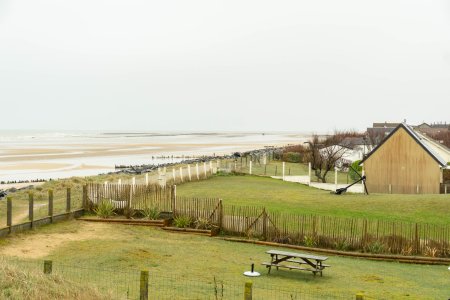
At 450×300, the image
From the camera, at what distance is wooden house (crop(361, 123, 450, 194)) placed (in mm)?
34781

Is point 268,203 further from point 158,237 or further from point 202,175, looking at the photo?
point 202,175

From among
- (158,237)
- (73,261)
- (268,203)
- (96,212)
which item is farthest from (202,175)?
(73,261)

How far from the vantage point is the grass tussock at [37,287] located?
10.2m

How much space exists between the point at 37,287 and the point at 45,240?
33.8 ft

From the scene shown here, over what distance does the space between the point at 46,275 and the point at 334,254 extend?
461 inches

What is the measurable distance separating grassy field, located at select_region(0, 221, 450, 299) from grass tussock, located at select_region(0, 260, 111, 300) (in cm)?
197

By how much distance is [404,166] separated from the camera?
36.0 meters

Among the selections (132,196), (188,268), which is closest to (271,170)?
(132,196)

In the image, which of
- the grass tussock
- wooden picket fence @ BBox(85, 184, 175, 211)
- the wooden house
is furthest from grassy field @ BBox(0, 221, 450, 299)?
the wooden house

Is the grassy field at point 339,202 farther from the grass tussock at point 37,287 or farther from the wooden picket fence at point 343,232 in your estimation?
the grass tussock at point 37,287

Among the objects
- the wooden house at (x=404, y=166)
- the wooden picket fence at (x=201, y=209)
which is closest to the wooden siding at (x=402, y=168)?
the wooden house at (x=404, y=166)

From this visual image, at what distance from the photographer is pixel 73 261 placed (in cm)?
1717

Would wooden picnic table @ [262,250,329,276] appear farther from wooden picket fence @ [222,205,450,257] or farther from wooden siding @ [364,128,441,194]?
wooden siding @ [364,128,441,194]

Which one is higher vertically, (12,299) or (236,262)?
(12,299)
